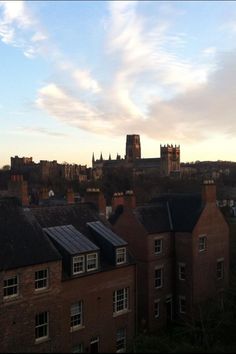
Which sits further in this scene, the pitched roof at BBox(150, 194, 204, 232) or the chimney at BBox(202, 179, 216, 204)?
the chimney at BBox(202, 179, 216, 204)

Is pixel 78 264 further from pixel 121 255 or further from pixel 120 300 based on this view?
pixel 120 300

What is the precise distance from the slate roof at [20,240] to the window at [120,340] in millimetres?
7638

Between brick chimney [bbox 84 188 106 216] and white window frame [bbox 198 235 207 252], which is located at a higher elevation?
brick chimney [bbox 84 188 106 216]

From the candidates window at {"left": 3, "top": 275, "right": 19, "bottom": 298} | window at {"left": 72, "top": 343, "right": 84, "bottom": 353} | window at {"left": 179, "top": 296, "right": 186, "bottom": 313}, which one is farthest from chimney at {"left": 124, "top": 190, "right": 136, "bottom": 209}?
window at {"left": 3, "top": 275, "right": 19, "bottom": 298}

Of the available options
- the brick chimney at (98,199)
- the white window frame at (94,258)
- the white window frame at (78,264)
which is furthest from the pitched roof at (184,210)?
the white window frame at (78,264)

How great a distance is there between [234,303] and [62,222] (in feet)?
44.2

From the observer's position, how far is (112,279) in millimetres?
28516

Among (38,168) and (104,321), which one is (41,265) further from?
(38,168)

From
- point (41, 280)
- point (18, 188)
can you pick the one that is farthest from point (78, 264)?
point (18, 188)

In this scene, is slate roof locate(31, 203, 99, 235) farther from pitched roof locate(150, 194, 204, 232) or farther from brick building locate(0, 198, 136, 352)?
pitched roof locate(150, 194, 204, 232)

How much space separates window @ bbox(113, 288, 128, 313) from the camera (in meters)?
28.8

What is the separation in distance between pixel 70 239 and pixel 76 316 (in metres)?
4.67

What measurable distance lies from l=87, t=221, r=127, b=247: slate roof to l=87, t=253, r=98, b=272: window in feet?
6.08

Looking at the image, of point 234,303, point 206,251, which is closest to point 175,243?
point 206,251
